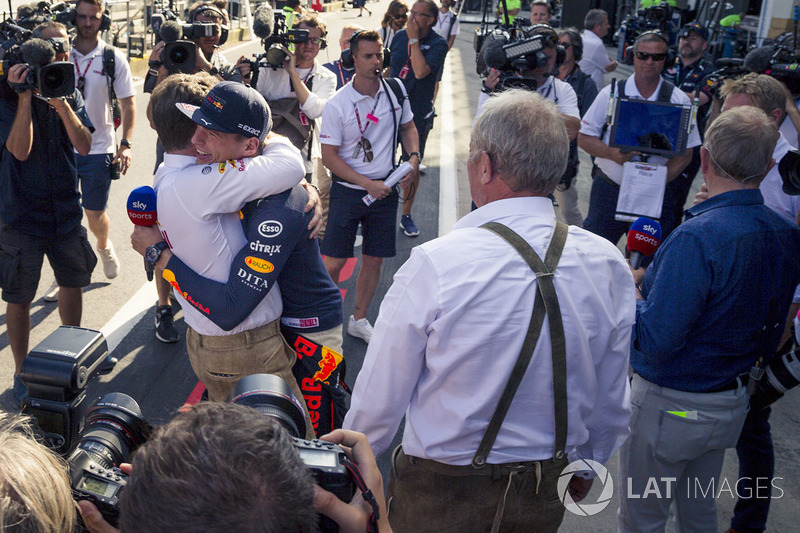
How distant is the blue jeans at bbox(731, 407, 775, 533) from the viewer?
3.17 m

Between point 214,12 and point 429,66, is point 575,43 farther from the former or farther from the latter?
point 214,12

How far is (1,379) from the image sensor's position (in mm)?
4215

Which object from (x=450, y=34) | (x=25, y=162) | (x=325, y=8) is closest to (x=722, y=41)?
(x=450, y=34)

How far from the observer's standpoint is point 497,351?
6.35 ft

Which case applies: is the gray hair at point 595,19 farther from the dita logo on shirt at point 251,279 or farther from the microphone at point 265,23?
the dita logo on shirt at point 251,279

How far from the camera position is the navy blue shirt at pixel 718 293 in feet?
8.14

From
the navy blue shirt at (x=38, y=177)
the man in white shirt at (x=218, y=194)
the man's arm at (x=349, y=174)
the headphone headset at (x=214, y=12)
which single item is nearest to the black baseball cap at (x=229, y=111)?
the man in white shirt at (x=218, y=194)

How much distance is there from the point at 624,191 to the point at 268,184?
3.05 m

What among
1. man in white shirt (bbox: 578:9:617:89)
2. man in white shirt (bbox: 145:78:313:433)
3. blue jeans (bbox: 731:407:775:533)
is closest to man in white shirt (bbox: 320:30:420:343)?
man in white shirt (bbox: 145:78:313:433)

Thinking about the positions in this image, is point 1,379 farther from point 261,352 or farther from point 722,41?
point 722,41

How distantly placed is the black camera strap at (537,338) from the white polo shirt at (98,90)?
14.3ft

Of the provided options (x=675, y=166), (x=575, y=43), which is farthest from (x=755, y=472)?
(x=575, y=43)

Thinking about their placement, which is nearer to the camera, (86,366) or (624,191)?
(86,366)

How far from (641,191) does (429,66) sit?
349cm
